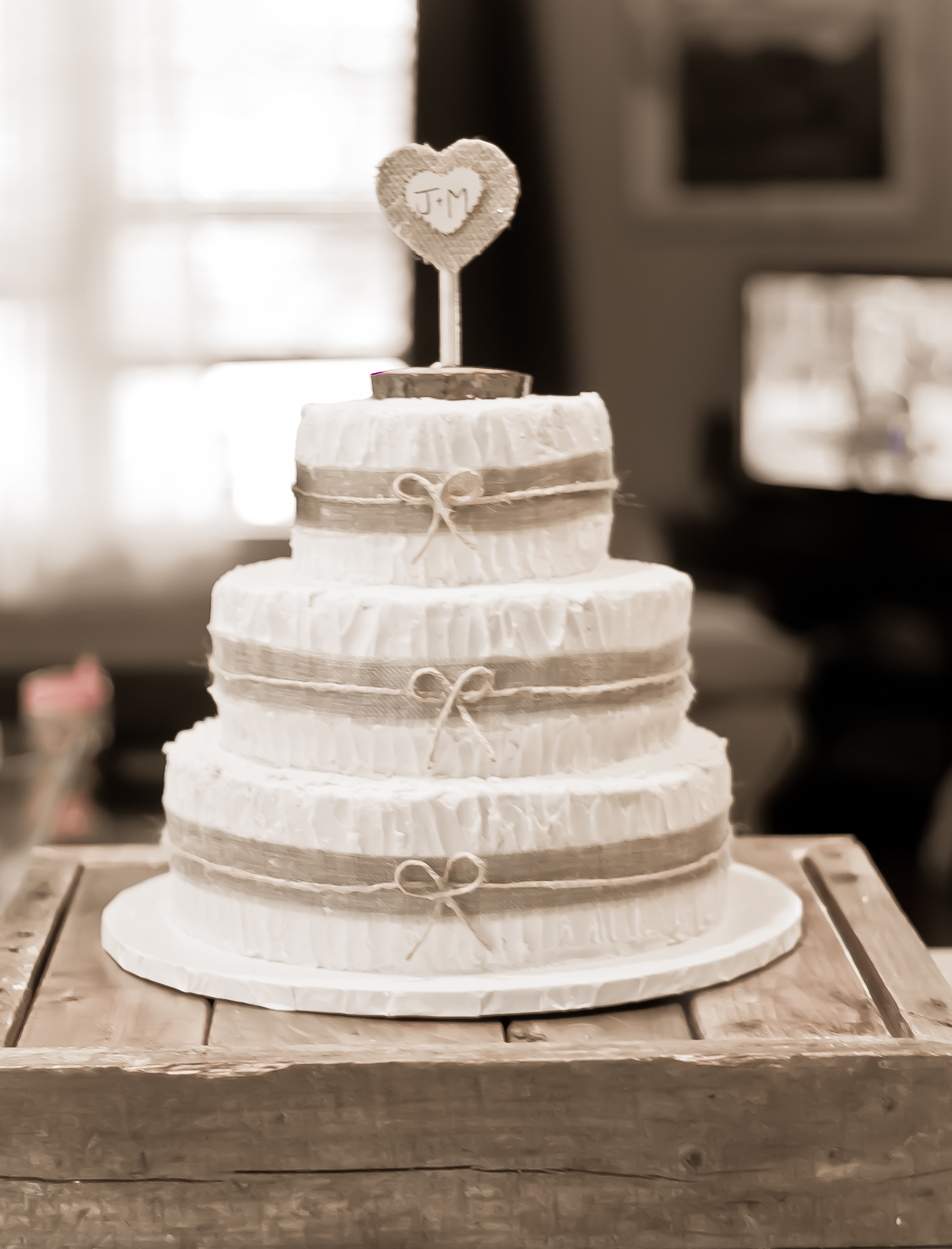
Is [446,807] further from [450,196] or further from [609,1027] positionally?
[450,196]

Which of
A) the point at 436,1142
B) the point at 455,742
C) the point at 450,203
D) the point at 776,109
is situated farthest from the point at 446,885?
the point at 776,109

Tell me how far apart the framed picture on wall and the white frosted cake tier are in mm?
2203

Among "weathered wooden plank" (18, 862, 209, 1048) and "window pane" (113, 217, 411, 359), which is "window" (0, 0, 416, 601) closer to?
"window pane" (113, 217, 411, 359)

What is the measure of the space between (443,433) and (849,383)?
6.78 ft

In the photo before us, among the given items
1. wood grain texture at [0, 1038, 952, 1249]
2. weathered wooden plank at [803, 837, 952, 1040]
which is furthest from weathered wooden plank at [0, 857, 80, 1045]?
weathered wooden plank at [803, 837, 952, 1040]

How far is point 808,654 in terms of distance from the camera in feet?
11.1

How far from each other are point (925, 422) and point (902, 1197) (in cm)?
227

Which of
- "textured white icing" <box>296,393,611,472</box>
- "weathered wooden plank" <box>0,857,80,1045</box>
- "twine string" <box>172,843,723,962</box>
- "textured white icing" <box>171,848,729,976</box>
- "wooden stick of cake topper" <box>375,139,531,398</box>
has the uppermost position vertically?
"wooden stick of cake topper" <box>375,139,531,398</box>

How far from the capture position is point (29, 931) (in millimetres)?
1490

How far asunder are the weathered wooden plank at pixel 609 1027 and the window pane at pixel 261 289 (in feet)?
8.16

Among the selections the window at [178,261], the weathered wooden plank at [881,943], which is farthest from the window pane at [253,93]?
the weathered wooden plank at [881,943]

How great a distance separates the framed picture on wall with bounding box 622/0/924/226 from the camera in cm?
323

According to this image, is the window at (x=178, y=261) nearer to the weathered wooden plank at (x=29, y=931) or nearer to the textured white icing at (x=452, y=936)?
the weathered wooden plank at (x=29, y=931)

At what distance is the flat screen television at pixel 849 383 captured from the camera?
3166mm
